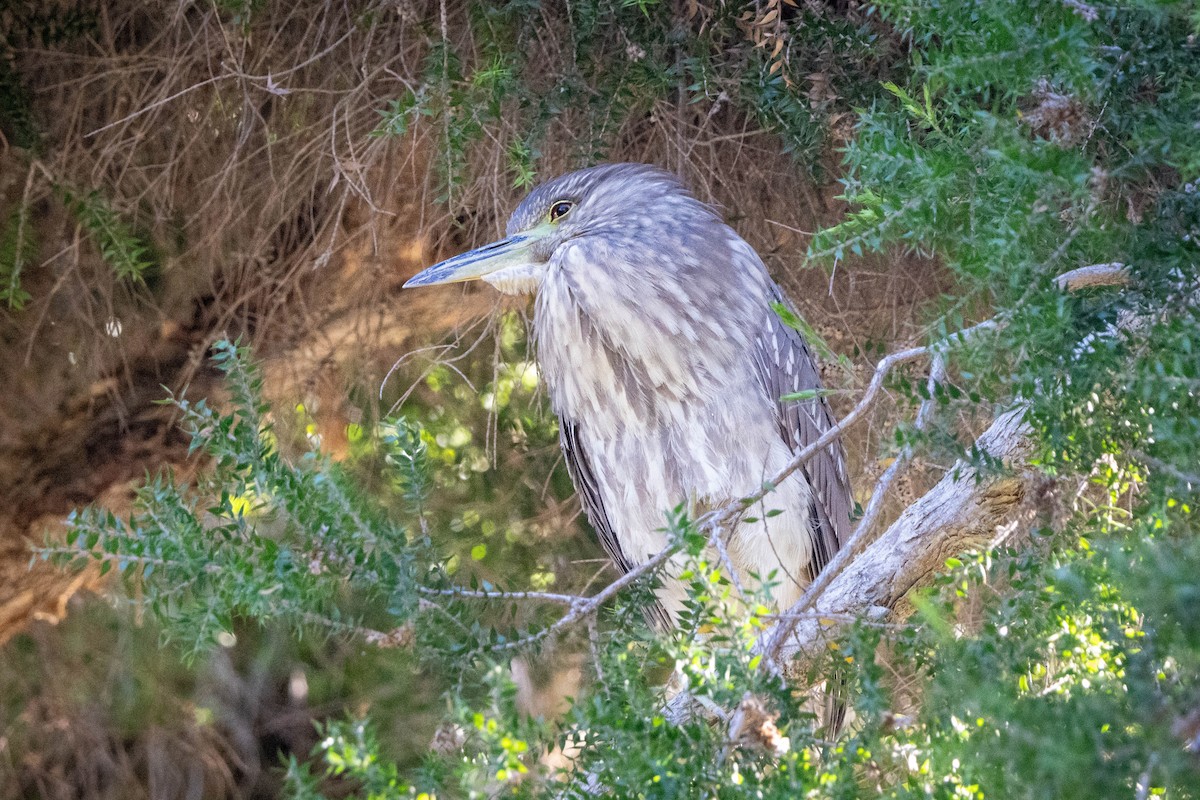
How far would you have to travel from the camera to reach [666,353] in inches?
80.0

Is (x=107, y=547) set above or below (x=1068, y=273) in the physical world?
below

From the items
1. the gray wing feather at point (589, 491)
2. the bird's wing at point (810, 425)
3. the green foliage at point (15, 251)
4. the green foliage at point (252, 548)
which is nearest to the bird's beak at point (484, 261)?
the gray wing feather at point (589, 491)

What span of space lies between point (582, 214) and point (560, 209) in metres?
0.04

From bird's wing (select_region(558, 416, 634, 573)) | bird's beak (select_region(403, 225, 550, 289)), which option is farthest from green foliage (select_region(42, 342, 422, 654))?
bird's wing (select_region(558, 416, 634, 573))

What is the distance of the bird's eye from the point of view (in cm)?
216

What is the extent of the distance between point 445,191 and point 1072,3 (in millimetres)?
1424

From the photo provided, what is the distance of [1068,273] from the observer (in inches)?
42.3

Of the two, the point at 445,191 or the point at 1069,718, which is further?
the point at 445,191

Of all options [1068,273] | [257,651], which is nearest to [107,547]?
[1068,273]

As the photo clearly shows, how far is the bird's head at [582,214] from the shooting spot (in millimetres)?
2119

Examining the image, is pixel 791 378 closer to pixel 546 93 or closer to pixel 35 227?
pixel 546 93

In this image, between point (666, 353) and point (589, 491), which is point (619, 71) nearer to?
point (666, 353)

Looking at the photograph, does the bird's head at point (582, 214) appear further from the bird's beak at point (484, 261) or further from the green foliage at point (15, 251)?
the green foliage at point (15, 251)

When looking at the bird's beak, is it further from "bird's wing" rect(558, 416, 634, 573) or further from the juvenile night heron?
"bird's wing" rect(558, 416, 634, 573)
